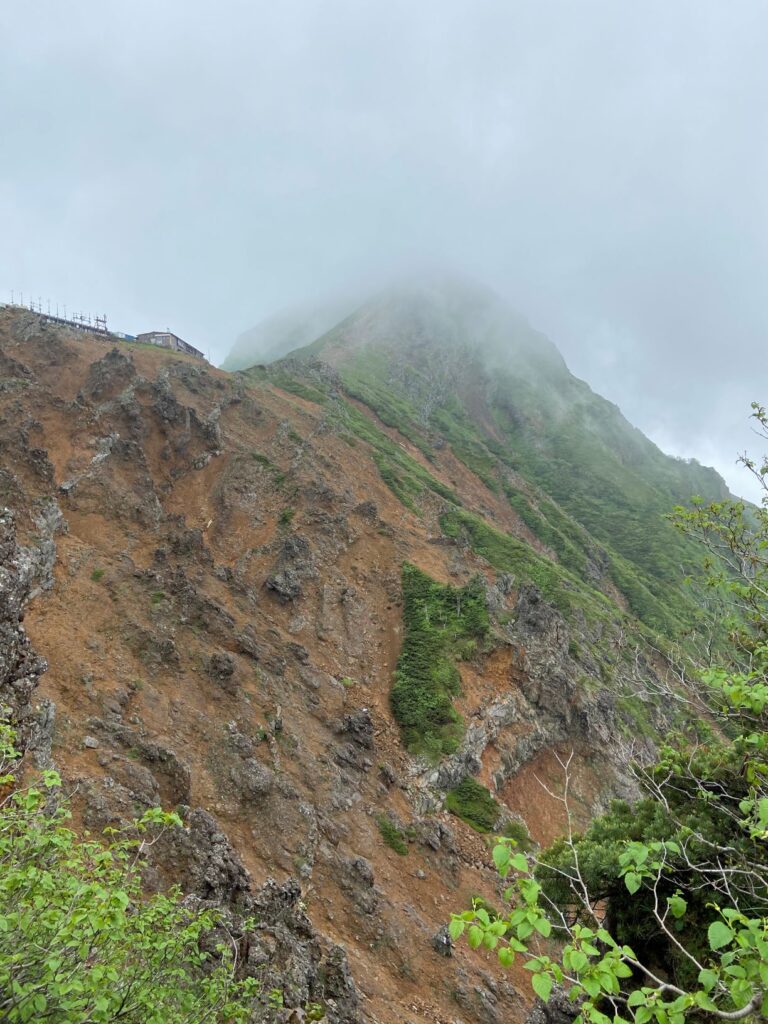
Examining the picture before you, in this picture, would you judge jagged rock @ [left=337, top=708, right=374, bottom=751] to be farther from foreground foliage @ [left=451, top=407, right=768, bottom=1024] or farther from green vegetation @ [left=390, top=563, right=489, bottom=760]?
foreground foliage @ [left=451, top=407, right=768, bottom=1024]

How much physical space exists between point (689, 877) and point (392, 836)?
1541 centimetres

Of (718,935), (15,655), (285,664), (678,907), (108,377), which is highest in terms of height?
(108,377)

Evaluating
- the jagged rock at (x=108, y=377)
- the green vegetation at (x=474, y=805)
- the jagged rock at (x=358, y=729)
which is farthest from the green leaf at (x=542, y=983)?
the jagged rock at (x=108, y=377)

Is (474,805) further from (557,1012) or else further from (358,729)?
(557,1012)

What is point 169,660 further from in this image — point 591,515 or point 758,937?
point 591,515

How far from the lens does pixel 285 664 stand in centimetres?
3033

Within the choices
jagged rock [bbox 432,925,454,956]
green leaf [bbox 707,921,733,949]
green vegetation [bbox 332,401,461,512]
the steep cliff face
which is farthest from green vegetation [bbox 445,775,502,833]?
green vegetation [bbox 332,401,461,512]

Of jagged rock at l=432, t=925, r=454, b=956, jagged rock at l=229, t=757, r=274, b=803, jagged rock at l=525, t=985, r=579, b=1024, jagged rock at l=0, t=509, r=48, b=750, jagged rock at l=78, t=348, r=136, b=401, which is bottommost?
jagged rock at l=525, t=985, r=579, b=1024

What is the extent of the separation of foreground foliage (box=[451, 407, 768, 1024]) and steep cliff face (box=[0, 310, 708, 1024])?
1933 millimetres

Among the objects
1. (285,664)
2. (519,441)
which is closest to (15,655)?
(285,664)

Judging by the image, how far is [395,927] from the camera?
67.9ft

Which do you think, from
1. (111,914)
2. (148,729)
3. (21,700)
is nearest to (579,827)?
(148,729)

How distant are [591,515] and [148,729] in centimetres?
8576

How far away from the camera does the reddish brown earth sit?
19.9 metres
